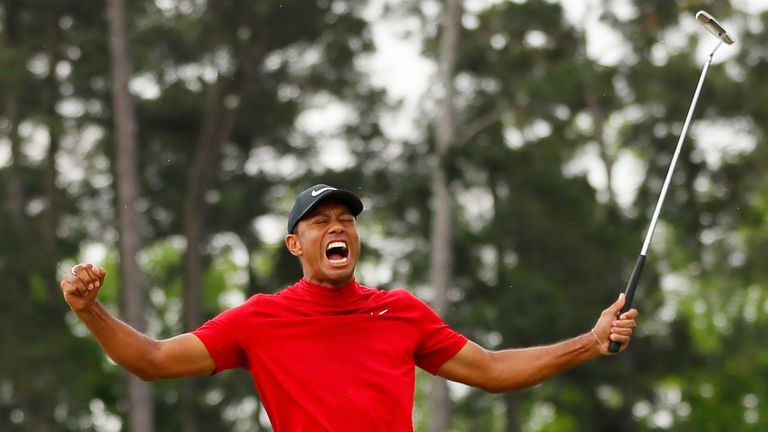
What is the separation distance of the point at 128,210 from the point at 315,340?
20212 millimetres

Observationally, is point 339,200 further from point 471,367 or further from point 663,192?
point 663,192

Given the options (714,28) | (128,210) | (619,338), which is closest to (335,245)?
(619,338)

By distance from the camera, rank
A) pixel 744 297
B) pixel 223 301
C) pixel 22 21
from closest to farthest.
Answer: pixel 22 21, pixel 744 297, pixel 223 301

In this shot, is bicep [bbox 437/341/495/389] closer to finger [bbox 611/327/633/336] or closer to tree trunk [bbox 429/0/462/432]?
finger [bbox 611/327/633/336]

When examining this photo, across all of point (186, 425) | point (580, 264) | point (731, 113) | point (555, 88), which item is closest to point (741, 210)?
point (731, 113)

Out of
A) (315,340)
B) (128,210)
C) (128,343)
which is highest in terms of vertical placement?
(128,343)

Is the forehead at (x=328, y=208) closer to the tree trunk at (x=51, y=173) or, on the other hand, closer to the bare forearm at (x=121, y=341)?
the bare forearm at (x=121, y=341)

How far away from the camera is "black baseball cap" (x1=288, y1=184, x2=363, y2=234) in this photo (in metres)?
5.12

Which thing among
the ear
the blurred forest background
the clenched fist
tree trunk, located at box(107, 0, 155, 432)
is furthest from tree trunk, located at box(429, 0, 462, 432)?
the clenched fist

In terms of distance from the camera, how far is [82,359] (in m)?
30.3

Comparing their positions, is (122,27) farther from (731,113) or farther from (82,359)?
(731,113)

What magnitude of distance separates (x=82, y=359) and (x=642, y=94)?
11523 mm

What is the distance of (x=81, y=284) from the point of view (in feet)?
16.0

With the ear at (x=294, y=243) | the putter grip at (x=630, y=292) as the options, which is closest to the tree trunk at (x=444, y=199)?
the putter grip at (x=630, y=292)
